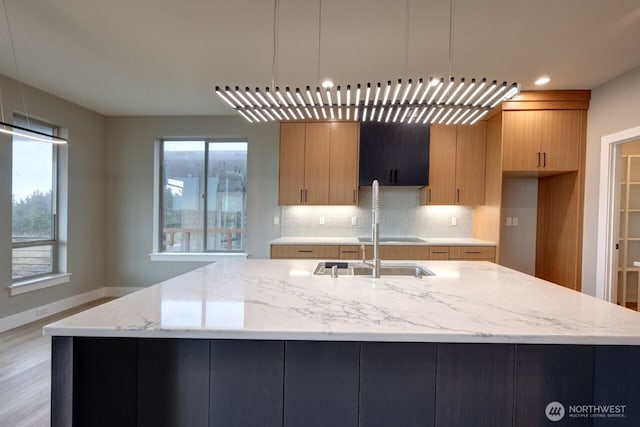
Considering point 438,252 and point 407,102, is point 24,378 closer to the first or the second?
point 407,102

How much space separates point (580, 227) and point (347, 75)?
3065 millimetres

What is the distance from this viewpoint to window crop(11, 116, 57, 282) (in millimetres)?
3469

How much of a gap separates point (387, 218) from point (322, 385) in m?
3.41

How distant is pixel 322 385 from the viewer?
1.16 metres

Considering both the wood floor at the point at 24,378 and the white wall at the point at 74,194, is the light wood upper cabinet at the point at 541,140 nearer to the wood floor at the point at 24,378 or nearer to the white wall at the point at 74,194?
the wood floor at the point at 24,378

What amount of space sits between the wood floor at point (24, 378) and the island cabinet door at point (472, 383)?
228 cm

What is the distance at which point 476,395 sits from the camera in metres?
1.14

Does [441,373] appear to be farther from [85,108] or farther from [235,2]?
[85,108]

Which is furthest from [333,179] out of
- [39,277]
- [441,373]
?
[39,277]

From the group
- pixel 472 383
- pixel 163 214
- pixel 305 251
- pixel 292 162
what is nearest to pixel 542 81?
pixel 292 162

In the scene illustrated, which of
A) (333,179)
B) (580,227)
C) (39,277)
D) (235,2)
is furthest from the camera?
(333,179)

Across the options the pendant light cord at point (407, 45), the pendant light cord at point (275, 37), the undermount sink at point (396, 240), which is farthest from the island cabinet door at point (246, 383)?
the undermount sink at point (396, 240)

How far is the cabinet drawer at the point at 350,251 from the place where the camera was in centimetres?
381

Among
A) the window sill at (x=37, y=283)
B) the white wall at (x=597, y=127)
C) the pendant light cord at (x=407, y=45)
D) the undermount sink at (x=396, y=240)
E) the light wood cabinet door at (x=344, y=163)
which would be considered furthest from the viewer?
the light wood cabinet door at (x=344, y=163)
